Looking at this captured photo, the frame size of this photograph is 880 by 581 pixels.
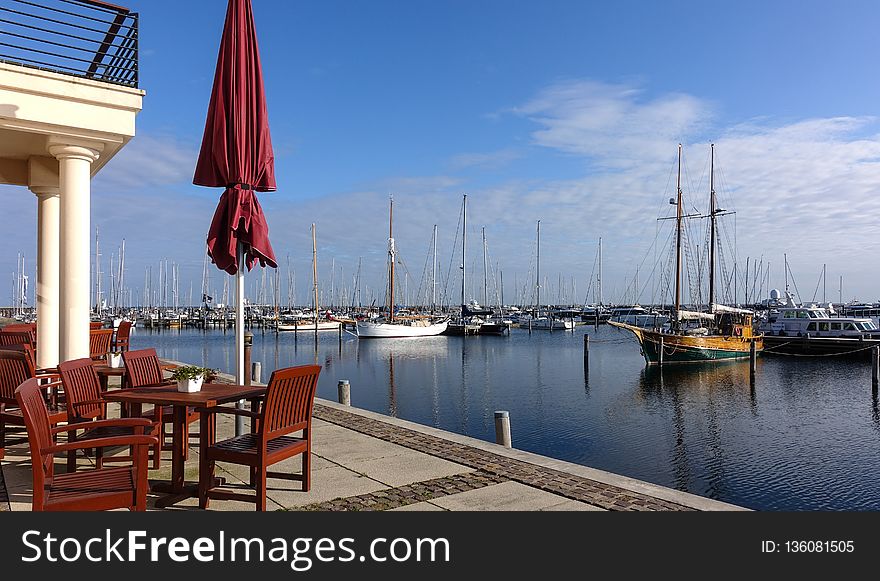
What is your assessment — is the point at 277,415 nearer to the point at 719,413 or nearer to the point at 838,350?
the point at 719,413

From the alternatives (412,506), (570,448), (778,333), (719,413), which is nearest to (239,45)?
(412,506)

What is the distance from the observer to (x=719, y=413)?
69.1 ft

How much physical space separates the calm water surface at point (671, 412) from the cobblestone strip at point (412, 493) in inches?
307

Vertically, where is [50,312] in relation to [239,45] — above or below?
below

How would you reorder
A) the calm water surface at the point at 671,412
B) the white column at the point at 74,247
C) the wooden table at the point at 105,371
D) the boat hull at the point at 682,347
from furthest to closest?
the boat hull at the point at 682,347 < the calm water surface at the point at 671,412 < the white column at the point at 74,247 < the wooden table at the point at 105,371

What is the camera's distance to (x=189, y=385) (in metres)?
5.33

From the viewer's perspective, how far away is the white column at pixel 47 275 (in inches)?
358

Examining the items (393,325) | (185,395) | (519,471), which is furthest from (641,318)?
(185,395)

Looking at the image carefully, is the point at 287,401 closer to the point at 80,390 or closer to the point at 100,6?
the point at 80,390

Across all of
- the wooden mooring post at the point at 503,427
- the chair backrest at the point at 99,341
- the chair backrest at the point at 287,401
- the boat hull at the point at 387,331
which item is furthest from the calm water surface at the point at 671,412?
the boat hull at the point at 387,331

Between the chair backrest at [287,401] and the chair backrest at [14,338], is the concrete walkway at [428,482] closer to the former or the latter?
the chair backrest at [287,401]

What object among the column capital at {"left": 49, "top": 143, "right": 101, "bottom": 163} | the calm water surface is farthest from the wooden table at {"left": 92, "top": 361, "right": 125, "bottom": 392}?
the calm water surface

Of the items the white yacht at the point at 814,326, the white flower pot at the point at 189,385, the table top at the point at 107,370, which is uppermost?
the white flower pot at the point at 189,385

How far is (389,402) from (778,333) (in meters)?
31.7
